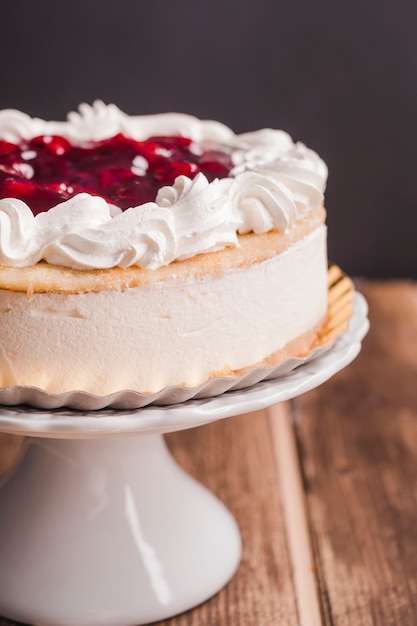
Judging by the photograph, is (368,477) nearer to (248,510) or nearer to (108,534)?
(248,510)

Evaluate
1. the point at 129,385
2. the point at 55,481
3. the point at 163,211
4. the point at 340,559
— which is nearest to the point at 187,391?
the point at 129,385

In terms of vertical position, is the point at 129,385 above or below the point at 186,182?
below

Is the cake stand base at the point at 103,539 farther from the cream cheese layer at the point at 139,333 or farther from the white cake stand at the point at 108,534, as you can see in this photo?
Answer: the cream cheese layer at the point at 139,333

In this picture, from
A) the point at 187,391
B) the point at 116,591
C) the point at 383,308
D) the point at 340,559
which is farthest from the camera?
the point at 383,308

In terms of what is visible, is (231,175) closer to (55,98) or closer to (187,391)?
(187,391)

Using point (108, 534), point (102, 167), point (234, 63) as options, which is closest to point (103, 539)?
point (108, 534)

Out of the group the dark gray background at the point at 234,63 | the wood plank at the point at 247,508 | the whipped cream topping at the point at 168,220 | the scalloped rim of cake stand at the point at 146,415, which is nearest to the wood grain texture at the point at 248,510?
the wood plank at the point at 247,508

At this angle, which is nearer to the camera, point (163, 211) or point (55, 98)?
point (163, 211)

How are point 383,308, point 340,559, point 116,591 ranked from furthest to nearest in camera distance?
1. point 383,308
2. point 340,559
3. point 116,591
